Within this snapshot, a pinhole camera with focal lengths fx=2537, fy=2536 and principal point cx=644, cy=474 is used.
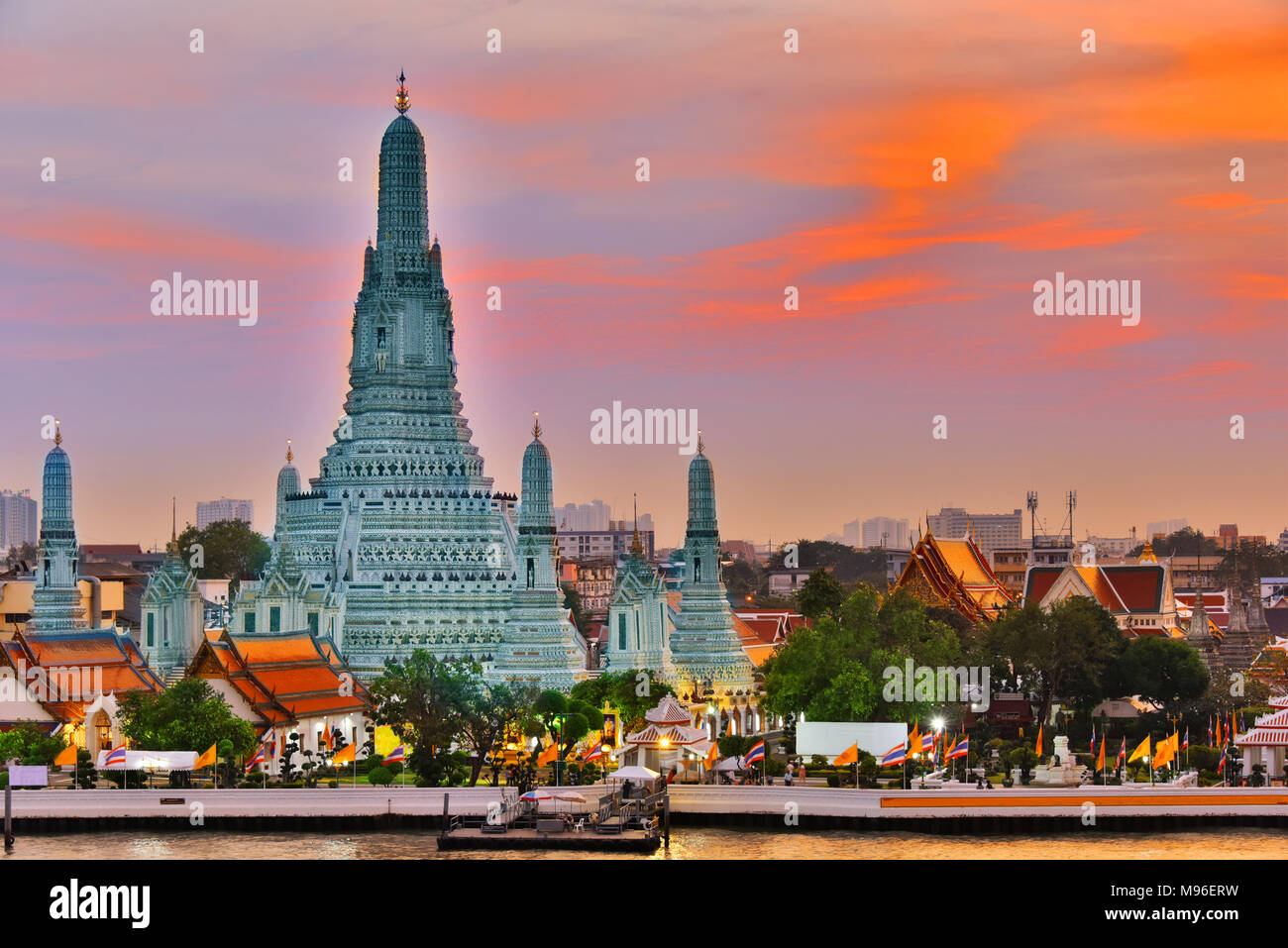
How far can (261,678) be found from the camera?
8962 centimetres

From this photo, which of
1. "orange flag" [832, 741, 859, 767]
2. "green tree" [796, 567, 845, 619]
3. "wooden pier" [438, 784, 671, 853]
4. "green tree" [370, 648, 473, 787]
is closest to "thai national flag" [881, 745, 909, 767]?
"orange flag" [832, 741, 859, 767]

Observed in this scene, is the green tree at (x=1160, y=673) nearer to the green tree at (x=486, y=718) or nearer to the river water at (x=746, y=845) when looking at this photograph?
the river water at (x=746, y=845)

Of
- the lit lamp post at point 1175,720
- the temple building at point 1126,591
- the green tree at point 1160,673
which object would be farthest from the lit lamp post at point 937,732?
the temple building at point 1126,591

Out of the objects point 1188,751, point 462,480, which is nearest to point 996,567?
point 462,480

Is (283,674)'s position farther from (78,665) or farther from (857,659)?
(857,659)

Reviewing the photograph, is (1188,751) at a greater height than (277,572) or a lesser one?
lesser

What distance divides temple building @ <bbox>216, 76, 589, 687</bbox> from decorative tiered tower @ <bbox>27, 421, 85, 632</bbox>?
7852mm

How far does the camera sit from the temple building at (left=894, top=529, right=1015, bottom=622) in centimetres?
11800

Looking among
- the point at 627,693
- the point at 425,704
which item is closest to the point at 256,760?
the point at 425,704

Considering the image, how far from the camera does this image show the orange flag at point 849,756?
7812 centimetres

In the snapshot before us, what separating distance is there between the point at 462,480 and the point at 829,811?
34260mm
